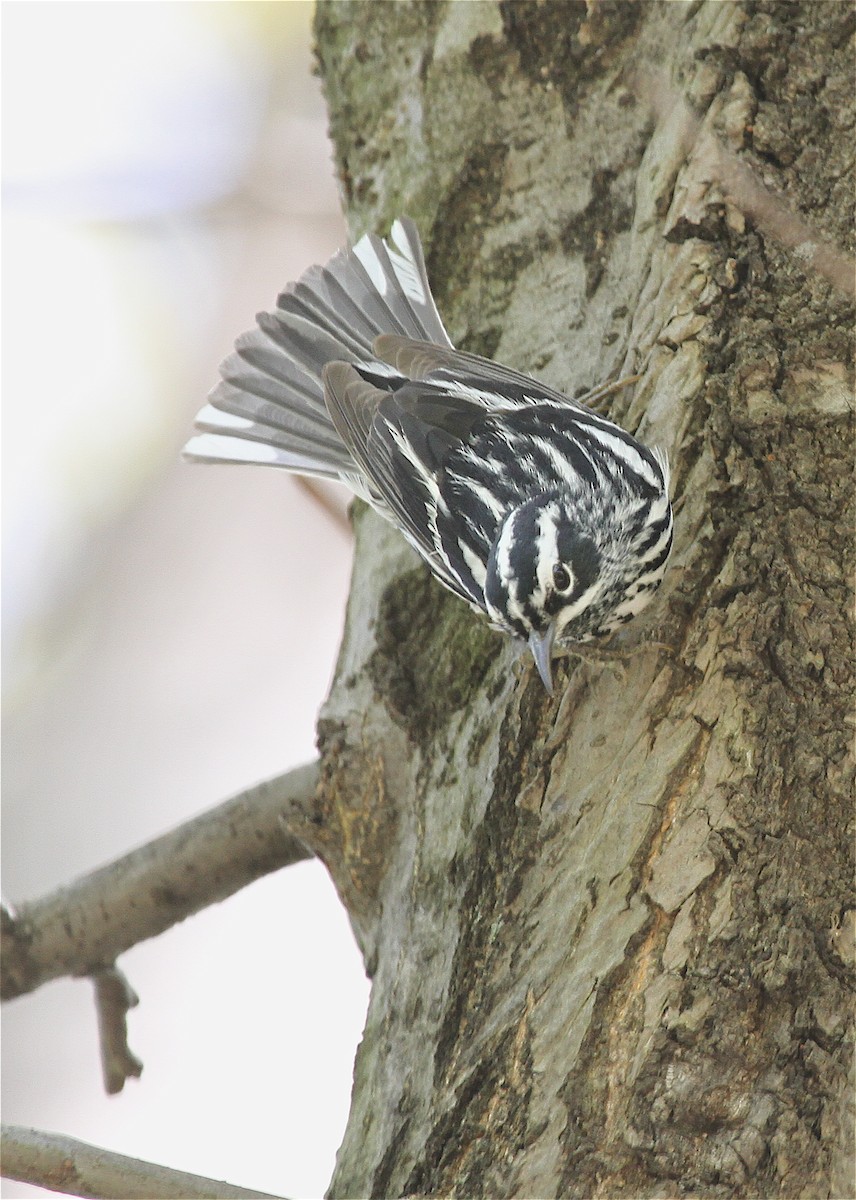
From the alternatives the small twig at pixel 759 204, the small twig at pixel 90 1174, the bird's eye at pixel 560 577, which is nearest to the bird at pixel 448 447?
the bird's eye at pixel 560 577

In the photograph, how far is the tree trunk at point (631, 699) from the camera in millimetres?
2170

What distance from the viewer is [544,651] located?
272cm

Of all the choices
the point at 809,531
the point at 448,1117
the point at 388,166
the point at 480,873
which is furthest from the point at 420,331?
the point at 448,1117

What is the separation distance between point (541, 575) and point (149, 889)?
59.2 inches

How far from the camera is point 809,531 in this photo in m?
2.61

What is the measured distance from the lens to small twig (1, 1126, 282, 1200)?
1992 mm

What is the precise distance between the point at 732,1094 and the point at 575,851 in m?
0.54

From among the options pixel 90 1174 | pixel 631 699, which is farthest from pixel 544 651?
pixel 90 1174

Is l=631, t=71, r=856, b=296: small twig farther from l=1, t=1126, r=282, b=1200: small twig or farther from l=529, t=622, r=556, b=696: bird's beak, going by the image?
l=1, t=1126, r=282, b=1200: small twig

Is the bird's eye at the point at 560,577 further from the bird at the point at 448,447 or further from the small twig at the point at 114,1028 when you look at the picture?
the small twig at the point at 114,1028

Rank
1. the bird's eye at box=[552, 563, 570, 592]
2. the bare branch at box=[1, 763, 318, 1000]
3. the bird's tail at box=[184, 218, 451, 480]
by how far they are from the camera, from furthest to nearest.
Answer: the bird's tail at box=[184, 218, 451, 480] → the bare branch at box=[1, 763, 318, 1000] → the bird's eye at box=[552, 563, 570, 592]

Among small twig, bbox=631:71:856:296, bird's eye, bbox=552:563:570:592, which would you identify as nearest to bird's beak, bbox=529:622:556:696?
bird's eye, bbox=552:563:570:592

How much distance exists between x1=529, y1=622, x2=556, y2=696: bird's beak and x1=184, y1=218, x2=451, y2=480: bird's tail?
1101 mm

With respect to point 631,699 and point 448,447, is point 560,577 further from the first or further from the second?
point 448,447
